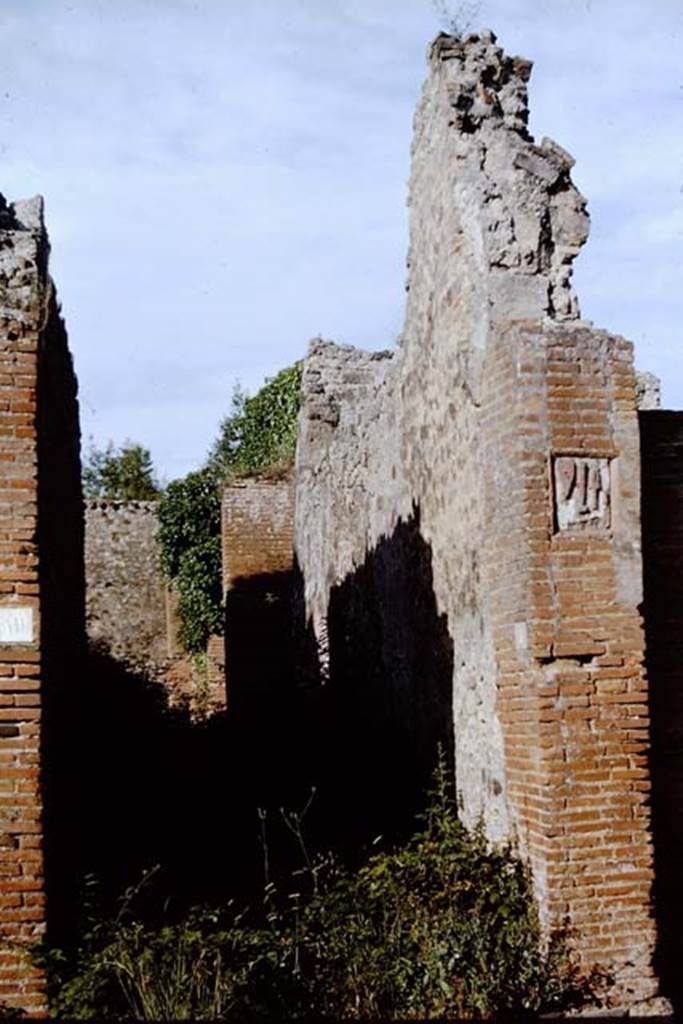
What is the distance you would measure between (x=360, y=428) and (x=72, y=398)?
3.95 metres

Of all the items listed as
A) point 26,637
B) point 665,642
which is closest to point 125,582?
point 665,642

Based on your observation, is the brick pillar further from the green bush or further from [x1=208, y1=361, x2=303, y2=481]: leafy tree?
[x1=208, y1=361, x2=303, y2=481]: leafy tree

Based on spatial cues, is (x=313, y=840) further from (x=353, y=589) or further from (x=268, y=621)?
(x=268, y=621)

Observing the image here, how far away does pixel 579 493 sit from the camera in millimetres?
6359

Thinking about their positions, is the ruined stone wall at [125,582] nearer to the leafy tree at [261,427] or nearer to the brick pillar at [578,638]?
the leafy tree at [261,427]

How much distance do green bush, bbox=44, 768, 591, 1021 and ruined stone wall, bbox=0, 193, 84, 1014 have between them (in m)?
0.34

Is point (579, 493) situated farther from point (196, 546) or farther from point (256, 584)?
point (196, 546)

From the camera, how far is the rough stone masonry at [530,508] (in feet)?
20.1

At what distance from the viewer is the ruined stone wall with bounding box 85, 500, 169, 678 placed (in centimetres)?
2452

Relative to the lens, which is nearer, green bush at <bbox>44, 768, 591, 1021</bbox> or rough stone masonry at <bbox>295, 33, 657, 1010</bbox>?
green bush at <bbox>44, 768, 591, 1021</bbox>

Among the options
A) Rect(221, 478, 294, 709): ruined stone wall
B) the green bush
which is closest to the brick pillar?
the green bush

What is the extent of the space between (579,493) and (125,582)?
64.4 feet

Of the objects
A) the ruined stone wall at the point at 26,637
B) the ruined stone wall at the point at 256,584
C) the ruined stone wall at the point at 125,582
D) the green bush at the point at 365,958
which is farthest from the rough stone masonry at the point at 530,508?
the ruined stone wall at the point at 125,582

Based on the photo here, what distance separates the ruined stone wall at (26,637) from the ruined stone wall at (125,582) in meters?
18.4
